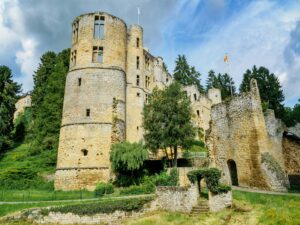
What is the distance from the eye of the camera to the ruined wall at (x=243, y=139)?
18.5 m

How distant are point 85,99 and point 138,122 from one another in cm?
770

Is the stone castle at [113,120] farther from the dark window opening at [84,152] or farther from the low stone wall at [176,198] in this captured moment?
the low stone wall at [176,198]

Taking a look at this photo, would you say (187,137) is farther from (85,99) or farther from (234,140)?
(85,99)

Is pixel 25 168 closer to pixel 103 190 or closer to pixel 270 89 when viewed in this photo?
pixel 103 190

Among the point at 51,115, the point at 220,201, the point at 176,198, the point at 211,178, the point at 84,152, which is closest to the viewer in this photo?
the point at 220,201

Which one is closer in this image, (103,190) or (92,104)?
(103,190)

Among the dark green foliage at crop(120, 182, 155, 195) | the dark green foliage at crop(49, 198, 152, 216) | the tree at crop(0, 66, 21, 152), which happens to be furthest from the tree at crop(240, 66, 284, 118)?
the tree at crop(0, 66, 21, 152)

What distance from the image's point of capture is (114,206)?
16.0 m

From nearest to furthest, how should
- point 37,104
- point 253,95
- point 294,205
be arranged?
point 294,205 < point 253,95 < point 37,104

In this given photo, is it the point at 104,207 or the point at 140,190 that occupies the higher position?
the point at 140,190

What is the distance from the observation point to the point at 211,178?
52.4ft

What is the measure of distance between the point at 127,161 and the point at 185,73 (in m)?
34.1

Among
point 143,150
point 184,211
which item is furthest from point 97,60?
point 184,211

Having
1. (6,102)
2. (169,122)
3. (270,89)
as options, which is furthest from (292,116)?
(6,102)
